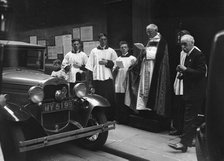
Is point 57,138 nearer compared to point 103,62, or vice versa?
point 57,138

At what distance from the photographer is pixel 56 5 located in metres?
10.4

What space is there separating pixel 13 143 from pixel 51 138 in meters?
0.53

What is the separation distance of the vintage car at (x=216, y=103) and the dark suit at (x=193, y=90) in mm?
2215

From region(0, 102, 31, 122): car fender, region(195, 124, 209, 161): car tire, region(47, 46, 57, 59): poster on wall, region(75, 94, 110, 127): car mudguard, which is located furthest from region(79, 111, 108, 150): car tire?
region(47, 46, 57, 59): poster on wall

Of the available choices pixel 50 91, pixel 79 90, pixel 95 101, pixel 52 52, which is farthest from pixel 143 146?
pixel 52 52

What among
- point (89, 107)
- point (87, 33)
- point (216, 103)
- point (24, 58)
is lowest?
point (89, 107)

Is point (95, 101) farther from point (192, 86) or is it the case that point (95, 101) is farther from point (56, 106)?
point (192, 86)

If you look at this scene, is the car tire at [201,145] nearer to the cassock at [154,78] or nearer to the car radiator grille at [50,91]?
the car radiator grille at [50,91]

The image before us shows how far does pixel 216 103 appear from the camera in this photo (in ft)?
7.36

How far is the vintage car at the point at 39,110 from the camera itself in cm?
420

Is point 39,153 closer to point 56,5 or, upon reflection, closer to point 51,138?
point 51,138

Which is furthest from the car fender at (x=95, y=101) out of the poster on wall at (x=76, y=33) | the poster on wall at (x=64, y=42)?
the poster on wall at (x=64, y=42)

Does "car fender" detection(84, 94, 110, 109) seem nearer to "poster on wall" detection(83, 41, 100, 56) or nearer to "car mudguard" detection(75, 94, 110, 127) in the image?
"car mudguard" detection(75, 94, 110, 127)

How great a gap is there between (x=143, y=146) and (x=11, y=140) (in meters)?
2.24
